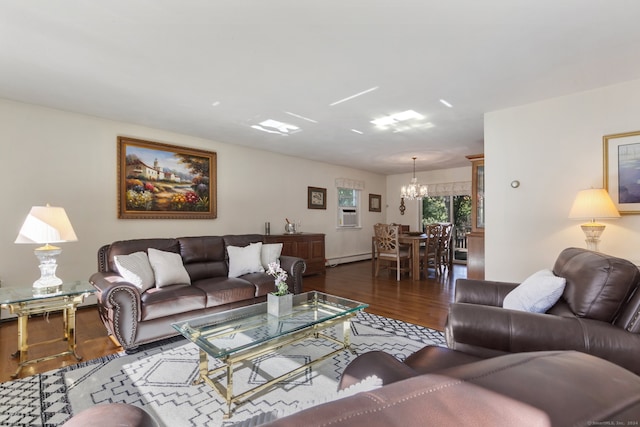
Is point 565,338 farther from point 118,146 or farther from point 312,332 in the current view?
point 118,146

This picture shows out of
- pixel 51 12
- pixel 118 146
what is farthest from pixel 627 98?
pixel 118 146

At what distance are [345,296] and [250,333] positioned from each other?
2421 millimetres

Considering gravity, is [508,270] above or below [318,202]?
below

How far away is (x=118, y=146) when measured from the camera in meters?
3.93

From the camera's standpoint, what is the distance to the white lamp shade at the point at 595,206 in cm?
263

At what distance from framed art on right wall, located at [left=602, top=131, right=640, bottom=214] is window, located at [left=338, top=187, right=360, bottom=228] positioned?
4.94 metres

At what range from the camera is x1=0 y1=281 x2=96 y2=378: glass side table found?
2201 millimetres

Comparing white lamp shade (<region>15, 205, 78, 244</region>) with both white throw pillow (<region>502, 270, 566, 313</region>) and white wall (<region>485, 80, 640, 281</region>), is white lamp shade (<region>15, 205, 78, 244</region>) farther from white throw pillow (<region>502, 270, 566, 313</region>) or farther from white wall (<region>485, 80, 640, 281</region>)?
white wall (<region>485, 80, 640, 281</region>)

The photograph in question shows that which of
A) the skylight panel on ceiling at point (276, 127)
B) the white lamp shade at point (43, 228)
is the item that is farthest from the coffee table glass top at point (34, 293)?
the skylight panel on ceiling at point (276, 127)

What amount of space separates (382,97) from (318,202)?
381cm

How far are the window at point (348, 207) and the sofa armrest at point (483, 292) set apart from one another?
5.11 m

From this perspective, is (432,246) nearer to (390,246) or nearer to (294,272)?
(390,246)

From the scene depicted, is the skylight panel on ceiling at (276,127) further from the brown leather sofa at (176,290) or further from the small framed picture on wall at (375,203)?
the small framed picture on wall at (375,203)

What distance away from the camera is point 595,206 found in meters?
2.67
